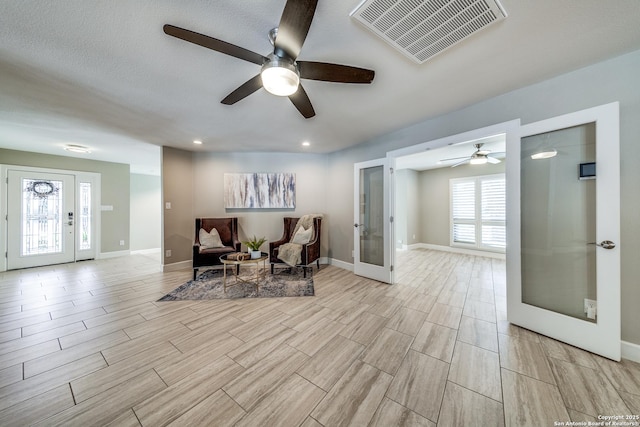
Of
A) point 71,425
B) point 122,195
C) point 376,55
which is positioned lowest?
point 71,425

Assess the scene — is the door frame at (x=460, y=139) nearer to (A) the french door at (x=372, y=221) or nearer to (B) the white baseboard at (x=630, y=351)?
(A) the french door at (x=372, y=221)

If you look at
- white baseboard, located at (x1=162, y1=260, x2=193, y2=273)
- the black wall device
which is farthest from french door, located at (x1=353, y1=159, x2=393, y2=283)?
white baseboard, located at (x1=162, y1=260, x2=193, y2=273)

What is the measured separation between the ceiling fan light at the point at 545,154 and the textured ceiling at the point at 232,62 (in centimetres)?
69

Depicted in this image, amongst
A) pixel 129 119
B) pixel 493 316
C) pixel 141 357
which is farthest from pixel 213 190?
pixel 493 316

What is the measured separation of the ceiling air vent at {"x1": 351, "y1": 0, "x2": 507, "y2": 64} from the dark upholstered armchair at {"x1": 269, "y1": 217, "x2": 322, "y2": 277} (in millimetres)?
3040

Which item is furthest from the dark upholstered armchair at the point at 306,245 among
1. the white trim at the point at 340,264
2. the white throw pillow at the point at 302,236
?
the white trim at the point at 340,264

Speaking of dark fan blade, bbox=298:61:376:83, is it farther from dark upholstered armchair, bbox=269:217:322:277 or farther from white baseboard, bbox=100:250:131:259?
white baseboard, bbox=100:250:131:259

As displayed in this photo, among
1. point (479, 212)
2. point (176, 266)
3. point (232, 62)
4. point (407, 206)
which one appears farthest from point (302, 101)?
point (479, 212)

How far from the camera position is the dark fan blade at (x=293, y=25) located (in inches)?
43.2

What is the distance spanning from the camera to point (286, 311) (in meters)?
2.56

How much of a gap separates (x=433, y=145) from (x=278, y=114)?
2.12 meters

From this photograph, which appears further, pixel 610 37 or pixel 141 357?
pixel 141 357

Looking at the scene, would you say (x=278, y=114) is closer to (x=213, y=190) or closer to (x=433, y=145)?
(x=433, y=145)

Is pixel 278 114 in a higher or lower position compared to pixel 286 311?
higher
